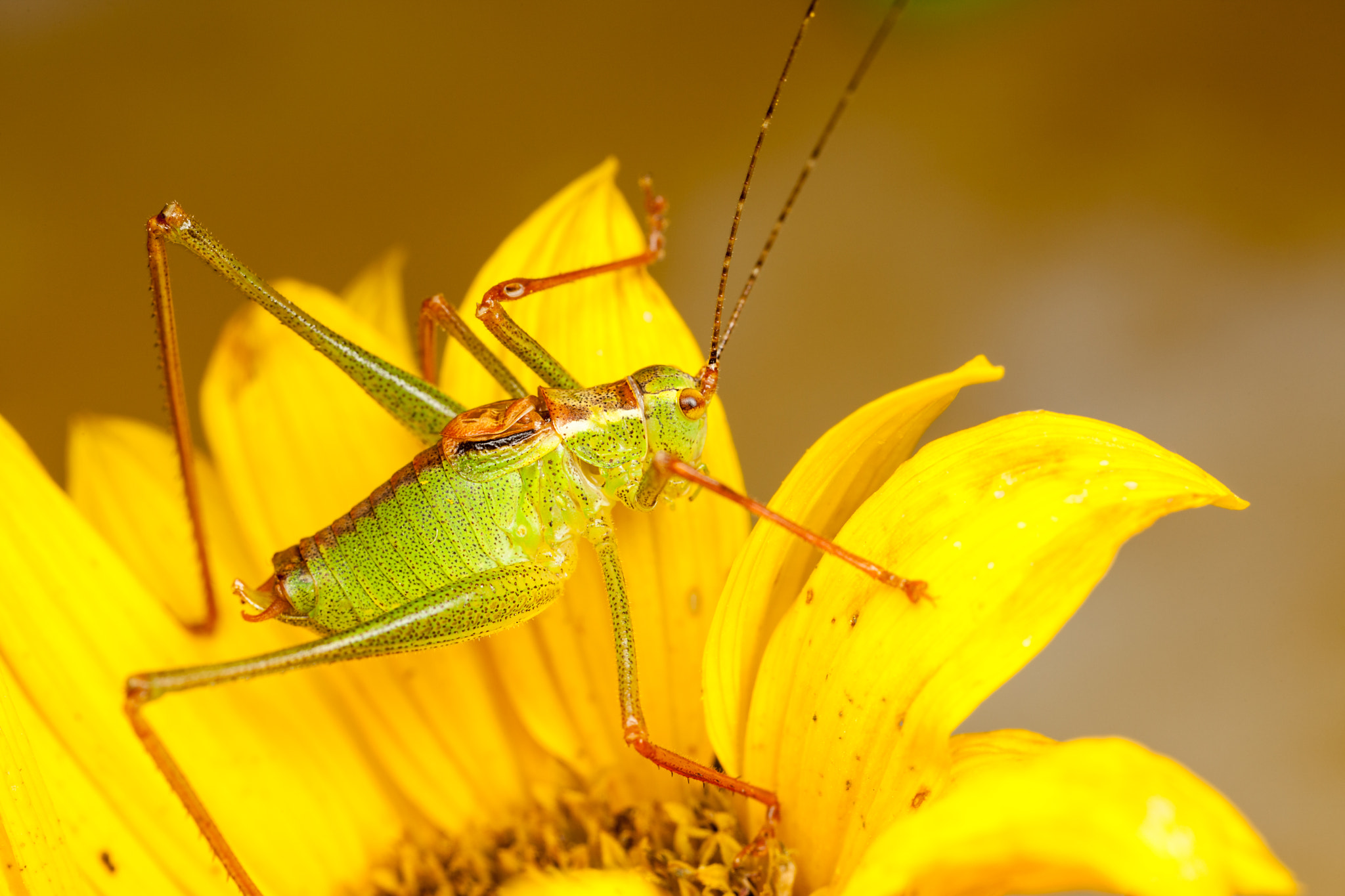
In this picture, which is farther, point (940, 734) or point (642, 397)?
point (642, 397)

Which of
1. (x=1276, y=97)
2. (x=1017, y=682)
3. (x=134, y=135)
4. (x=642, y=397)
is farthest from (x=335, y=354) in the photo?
(x=1276, y=97)

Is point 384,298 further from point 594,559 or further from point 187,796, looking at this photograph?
point 187,796

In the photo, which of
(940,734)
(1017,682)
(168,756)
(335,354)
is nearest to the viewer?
(940,734)

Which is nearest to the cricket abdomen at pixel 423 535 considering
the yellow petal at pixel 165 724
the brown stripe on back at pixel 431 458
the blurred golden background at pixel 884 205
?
the brown stripe on back at pixel 431 458

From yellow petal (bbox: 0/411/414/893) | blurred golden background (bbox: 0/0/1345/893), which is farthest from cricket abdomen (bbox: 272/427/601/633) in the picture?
blurred golden background (bbox: 0/0/1345/893)

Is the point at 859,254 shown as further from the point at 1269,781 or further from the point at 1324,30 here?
the point at 1269,781

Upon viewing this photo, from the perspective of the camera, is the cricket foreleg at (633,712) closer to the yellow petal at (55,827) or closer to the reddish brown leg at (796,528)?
the reddish brown leg at (796,528)

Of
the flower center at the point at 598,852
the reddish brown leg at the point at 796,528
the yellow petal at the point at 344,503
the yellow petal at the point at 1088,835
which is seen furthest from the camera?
the yellow petal at the point at 344,503
